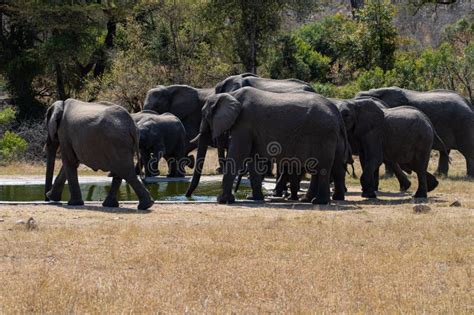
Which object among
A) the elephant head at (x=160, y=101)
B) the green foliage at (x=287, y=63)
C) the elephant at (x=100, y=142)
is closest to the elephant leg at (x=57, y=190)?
the elephant at (x=100, y=142)

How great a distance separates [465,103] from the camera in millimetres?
25781

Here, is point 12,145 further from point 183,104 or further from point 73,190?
point 73,190

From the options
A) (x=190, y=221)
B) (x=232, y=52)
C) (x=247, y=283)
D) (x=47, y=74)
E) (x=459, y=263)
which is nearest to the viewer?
(x=247, y=283)

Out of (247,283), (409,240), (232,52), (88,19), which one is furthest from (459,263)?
(232,52)

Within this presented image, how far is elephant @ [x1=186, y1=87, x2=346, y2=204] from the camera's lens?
17391 mm

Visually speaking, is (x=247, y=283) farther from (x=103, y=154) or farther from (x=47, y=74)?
(x=47, y=74)

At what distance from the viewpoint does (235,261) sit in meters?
10.3

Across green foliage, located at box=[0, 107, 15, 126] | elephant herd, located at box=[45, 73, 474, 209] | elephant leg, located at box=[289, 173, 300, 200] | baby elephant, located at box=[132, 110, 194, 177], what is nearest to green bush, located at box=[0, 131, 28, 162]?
green foliage, located at box=[0, 107, 15, 126]

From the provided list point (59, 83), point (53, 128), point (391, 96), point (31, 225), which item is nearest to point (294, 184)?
point (53, 128)

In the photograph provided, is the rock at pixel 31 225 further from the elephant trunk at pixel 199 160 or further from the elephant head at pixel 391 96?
the elephant head at pixel 391 96

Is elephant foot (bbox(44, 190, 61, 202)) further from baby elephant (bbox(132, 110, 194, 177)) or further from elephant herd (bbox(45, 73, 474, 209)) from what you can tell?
baby elephant (bbox(132, 110, 194, 177))

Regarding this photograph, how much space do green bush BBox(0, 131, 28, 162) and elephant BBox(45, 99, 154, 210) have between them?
14302 mm

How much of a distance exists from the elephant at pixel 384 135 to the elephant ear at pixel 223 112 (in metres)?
2.76

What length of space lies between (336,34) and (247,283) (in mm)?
41703
